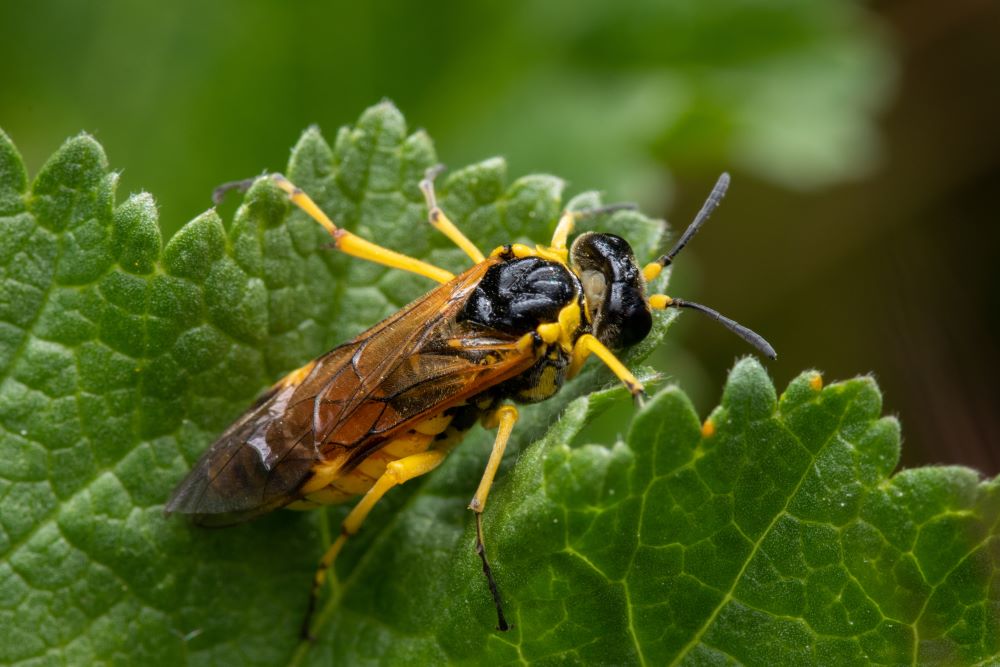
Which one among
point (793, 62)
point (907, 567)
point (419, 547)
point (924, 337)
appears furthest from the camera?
point (793, 62)

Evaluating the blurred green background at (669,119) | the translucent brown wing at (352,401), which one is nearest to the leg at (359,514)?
the translucent brown wing at (352,401)

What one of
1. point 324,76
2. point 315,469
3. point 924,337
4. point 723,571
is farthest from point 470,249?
point 924,337

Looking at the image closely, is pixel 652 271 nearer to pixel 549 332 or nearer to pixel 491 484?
pixel 549 332

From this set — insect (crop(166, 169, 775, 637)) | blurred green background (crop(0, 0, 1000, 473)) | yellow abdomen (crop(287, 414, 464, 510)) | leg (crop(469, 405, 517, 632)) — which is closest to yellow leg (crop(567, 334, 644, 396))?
insect (crop(166, 169, 775, 637))

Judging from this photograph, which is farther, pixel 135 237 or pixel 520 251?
pixel 520 251

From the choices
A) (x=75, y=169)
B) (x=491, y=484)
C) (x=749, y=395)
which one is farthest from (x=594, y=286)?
(x=75, y=169)

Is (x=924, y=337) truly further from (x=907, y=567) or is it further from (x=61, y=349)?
(x=61, y=349)

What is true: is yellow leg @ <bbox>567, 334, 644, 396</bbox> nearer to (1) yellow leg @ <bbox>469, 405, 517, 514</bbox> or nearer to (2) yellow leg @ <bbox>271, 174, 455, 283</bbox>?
(1) yellow leg @ <bbox>469, 405, 517, 514</bbox>
